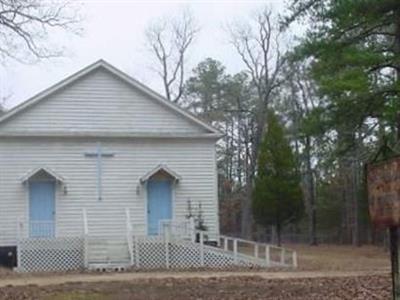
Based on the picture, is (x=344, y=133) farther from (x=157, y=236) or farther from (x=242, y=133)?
(x=242, y=133)

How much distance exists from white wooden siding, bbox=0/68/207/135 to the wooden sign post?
20.0m

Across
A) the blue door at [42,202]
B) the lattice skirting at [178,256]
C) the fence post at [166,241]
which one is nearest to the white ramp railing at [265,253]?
the lattice skirting at [178,256]

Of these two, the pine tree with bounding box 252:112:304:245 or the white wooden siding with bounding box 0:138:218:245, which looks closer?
the white wooden siding with bounding box 0:138:218:245

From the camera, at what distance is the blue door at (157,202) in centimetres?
2845

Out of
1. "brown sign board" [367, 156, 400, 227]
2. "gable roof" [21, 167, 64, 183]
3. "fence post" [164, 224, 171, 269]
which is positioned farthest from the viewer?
"gable roof" [21, 167, 64, 183]

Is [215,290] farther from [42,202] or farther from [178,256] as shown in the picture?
[42,202]

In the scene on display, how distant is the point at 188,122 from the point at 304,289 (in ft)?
48.1

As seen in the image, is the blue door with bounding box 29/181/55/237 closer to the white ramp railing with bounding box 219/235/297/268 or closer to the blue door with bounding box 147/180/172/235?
the blue door with bounding box 147/180/172/235

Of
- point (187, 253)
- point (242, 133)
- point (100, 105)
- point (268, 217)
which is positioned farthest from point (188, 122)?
point (242, 133)

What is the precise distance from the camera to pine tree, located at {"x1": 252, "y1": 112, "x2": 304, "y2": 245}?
131 feet

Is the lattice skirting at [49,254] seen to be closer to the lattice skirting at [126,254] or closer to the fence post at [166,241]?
the lattice skirting at [126,254]

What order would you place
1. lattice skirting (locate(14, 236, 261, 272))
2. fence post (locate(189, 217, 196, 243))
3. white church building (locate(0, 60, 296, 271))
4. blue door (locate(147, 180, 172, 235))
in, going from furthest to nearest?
blue door (locate(147, 180, 172, 235)), white church building (locate(0, 60, 296, 271)), fence post (locate(189, 217, 196, 243)), lattice skirting (locate(14, 236, 261, 272))

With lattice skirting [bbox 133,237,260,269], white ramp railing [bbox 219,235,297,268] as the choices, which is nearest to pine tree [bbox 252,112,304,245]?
white ramp railing [bbox 219,235,297,268]

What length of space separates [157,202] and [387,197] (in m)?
20.5
